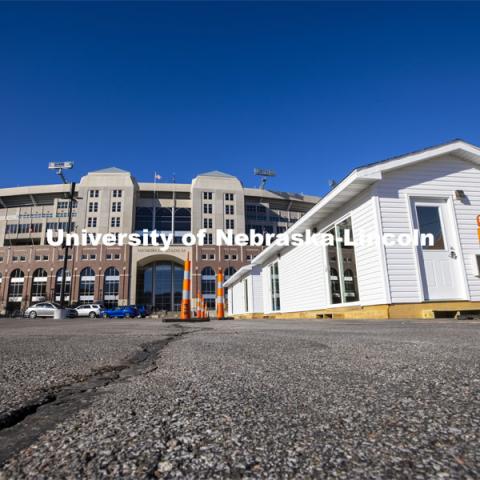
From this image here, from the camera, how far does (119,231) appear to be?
55188 mm

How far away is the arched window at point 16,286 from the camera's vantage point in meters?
54.5

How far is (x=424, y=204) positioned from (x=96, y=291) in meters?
51.9

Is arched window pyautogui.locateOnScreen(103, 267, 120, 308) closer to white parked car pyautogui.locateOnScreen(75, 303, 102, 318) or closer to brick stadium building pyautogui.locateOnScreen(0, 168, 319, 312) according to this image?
brick stadium building pyautogui.locateOnScreen(0, 168, 319, 312)

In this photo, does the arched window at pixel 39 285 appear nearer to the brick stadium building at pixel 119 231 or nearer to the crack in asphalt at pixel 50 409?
the brick stadium building at pixel 119 231

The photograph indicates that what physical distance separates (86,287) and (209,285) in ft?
62.2

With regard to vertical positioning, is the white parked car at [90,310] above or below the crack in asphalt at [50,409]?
above

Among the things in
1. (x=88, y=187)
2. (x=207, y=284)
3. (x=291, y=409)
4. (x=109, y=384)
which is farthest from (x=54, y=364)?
(x=88, y=187)

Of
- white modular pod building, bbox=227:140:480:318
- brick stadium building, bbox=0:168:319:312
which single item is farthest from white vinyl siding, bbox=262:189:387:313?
brick stadium building, bbox=0:168:319:312


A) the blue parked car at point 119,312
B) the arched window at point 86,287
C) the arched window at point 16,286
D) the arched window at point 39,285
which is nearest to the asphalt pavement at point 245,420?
the blue parked car at point 119,312

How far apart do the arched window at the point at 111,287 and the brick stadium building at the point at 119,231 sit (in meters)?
0.15

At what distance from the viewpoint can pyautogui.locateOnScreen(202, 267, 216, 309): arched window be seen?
53.8m

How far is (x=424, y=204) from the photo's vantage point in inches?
340

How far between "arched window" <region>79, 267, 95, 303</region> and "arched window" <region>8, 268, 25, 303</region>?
1043cm

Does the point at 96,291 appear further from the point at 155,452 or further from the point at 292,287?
the point at 155,452
